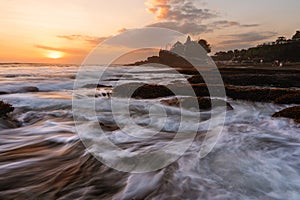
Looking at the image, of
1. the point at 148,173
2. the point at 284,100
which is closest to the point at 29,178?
the point at 148,173

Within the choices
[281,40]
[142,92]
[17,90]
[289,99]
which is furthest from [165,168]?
[281,40]

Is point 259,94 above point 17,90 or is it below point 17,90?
below

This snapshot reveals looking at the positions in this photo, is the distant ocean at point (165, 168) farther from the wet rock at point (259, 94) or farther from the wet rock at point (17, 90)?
the wet rock at point (17, 90)

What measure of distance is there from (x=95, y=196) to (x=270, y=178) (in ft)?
7.66

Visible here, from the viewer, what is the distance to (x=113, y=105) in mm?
7801

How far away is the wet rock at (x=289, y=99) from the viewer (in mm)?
7016

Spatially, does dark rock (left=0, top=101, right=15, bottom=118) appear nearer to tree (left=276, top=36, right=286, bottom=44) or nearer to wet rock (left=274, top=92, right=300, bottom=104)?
wet rock (left=274, top=92, right=300, bottom=104)

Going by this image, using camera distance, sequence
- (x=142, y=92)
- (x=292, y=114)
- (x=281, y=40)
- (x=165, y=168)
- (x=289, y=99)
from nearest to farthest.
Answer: (x=165, y=168) → (x=292, y=114) → (x=289, y=99) → (x=142, y=92) → (x=281, y=40)

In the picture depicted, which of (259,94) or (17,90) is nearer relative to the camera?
(259,94)

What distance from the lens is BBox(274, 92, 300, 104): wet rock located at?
23.0ft

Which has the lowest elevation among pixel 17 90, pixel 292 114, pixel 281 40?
pixel 292 114

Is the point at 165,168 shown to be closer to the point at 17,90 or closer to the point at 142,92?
the point at 142,92

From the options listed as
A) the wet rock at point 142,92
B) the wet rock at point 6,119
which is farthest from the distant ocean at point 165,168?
the wet rock at point 142,92

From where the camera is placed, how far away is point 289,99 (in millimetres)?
7121
